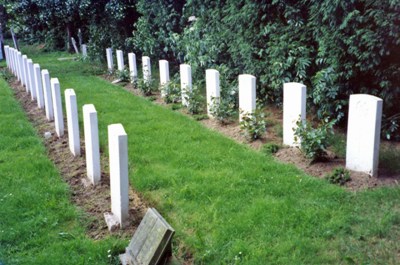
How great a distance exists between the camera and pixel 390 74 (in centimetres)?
610

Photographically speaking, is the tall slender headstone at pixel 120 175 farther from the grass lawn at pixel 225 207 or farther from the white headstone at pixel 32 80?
the white headstone at pixel 32 80

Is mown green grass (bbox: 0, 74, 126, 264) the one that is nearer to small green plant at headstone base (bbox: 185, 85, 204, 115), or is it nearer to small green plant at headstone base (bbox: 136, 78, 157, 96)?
small green plant at headstone base (bbox: 185, 85, 204, 115)

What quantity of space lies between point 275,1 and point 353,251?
4771 mm

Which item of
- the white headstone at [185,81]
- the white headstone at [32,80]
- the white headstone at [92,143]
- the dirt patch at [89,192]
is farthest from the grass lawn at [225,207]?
the white headstone at [32,80]

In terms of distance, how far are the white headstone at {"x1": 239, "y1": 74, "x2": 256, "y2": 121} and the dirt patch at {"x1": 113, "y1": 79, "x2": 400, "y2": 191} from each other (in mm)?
333

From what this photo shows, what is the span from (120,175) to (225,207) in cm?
102

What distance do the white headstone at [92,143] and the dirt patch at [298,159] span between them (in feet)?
7.19

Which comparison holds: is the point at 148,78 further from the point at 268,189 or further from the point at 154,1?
the point at 268,189

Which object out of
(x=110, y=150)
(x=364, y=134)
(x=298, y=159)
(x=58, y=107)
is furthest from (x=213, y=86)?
(x=110, y=150)

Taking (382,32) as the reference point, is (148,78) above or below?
below

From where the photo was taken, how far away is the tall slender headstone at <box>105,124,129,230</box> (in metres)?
4.34

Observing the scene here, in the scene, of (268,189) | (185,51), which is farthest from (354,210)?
(185,51)

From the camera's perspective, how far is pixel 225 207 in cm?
457

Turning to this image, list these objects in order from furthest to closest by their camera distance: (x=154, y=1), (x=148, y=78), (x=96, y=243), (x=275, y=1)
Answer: (x=154, y=1)
(x=148, y=78)
(x=275, y=1)
(x=96, y=243)
